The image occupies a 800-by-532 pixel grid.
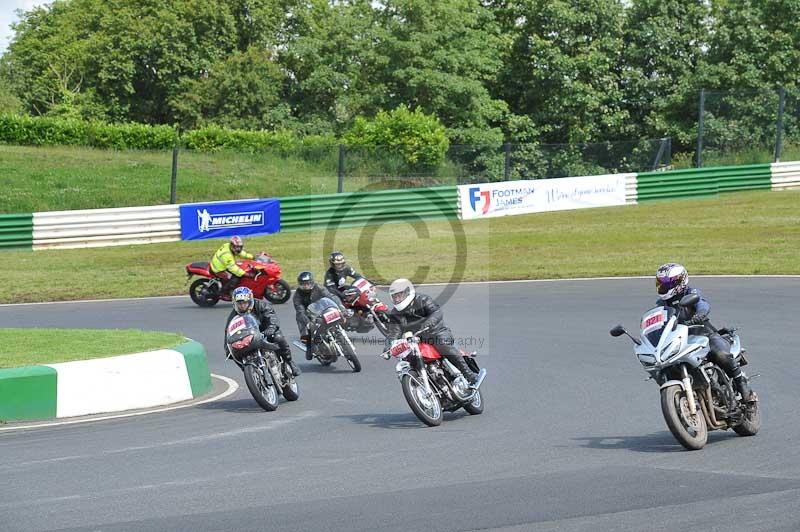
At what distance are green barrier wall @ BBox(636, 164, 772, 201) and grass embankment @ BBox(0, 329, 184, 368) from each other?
1075 inches

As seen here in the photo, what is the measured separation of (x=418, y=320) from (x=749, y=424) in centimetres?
340

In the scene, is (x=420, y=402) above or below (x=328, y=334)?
below

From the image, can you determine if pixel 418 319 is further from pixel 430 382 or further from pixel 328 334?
pixel 328 334

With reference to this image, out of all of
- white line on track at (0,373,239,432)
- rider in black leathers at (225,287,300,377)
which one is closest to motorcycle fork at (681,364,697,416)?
rider in black leathers at (225,287,300,377)

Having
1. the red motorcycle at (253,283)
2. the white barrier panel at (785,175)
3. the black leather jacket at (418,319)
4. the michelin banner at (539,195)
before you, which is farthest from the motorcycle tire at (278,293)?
the white barrier panel at (785,175)

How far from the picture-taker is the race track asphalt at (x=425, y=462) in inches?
293

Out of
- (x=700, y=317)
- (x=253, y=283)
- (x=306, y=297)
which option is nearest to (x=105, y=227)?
(x=253, y=283)

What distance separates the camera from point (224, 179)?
129 ft

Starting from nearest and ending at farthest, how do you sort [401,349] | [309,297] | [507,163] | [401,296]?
[401,349] → [401,296] → [309,297] → [507,163]

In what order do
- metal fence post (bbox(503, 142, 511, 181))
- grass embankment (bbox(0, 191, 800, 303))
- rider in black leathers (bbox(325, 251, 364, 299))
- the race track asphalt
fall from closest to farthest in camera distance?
the race track asphalt
rider in black leathers (bbox(325, 251, 364, 299))
grass embankment (bbox(0, 191, 800, 303))
metal fence post (bbox(503, 142, 511, 181))

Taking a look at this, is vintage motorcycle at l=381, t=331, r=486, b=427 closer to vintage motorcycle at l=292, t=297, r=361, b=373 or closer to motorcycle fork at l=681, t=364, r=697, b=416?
motorcycle fork at l=681, t=364, r=697, b=416

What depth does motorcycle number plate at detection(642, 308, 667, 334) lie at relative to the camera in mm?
9891

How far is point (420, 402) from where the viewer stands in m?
11.4

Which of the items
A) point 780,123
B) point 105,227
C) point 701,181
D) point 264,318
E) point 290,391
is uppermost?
point 780,123
